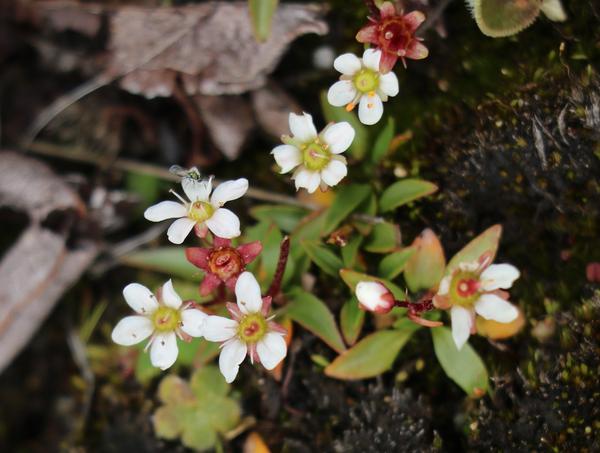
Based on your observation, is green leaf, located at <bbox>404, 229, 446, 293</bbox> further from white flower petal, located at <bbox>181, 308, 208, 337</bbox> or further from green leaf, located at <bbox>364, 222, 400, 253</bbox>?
white flower petal, located at <bbox>181, 308, 208, 337</bbox>

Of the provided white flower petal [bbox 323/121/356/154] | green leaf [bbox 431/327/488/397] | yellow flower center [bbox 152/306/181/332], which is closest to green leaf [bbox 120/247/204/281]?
yellow flower center [bbox 152/306/181/332]

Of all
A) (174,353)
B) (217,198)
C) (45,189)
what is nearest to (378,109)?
(217,198)

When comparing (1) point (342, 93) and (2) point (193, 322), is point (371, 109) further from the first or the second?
(2) point (193, 322)

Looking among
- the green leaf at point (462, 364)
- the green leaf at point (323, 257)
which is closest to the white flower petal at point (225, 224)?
the green leaf at point (323, 257)

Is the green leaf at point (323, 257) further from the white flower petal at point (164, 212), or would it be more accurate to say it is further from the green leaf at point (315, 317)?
the white flower petal at point (164, 212)

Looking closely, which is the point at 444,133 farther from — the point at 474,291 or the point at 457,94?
the point at 474,291

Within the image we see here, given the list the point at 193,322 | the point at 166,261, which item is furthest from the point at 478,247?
the point at 166,261
